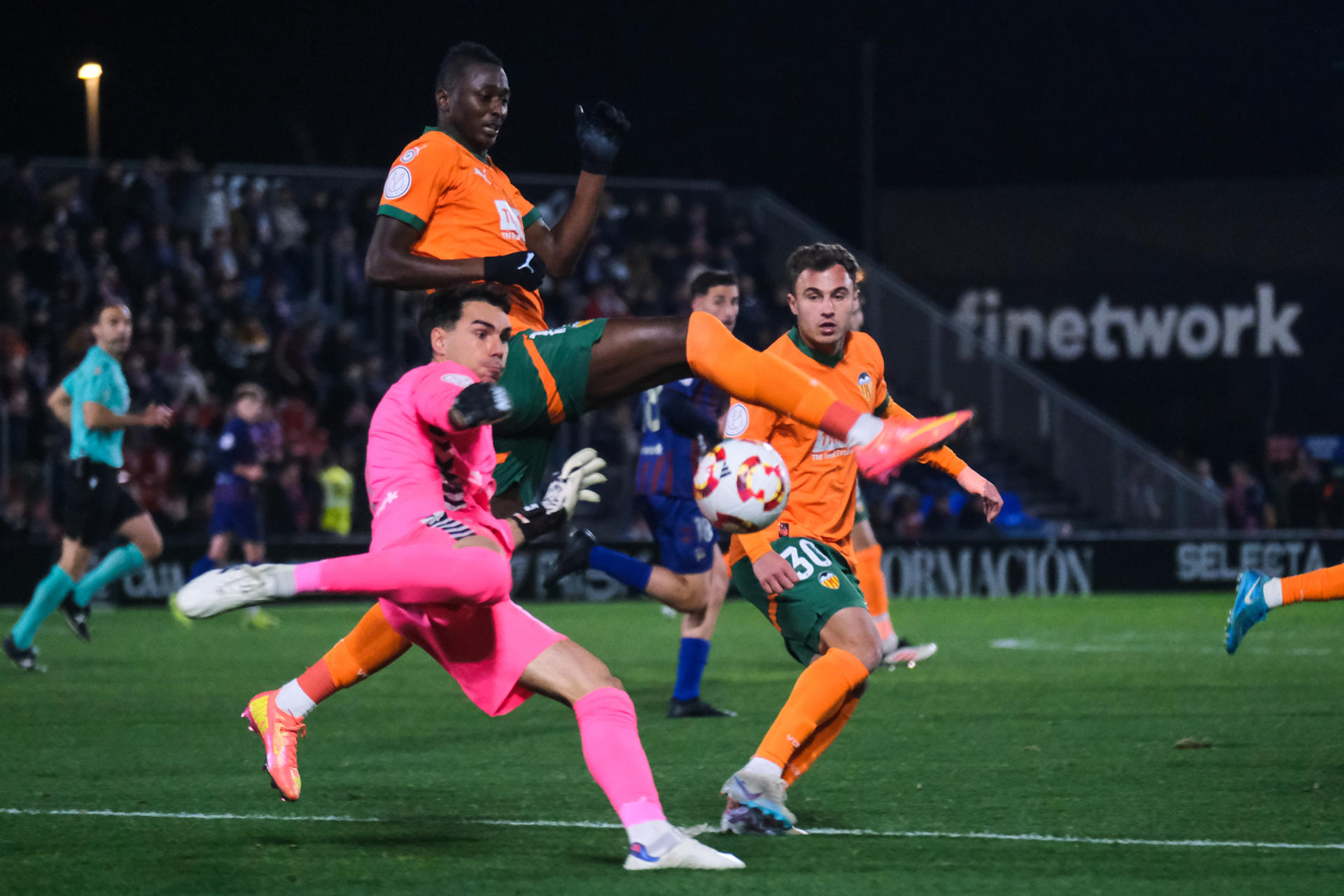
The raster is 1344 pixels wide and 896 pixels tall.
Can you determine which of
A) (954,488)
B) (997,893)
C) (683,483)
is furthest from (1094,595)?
(997,893)

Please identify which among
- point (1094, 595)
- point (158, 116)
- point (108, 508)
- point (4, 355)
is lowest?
point (1094, 595)

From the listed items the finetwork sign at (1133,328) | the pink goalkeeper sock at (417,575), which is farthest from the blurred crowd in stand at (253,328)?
the pink goalkeeper sock at (417,575)

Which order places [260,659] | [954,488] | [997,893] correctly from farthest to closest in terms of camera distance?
[954,488], [260,659], [997,893]

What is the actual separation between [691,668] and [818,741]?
3.02 metres

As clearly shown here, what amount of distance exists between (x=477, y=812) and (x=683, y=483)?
3.66 metres

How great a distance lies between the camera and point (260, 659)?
11930 millimetres

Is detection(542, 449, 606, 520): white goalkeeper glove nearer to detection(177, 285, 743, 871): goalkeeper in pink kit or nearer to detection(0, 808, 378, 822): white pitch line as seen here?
detection(177, 285, 743, 871): goalkeeper in pink kit

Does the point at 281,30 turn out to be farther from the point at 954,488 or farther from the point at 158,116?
the point at 954,488

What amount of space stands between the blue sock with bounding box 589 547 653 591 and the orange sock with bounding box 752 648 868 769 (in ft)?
11.2

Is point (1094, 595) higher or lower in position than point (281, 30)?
lower

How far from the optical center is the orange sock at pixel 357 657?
18.2 ft

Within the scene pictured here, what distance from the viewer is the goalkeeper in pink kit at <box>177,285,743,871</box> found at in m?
4.49

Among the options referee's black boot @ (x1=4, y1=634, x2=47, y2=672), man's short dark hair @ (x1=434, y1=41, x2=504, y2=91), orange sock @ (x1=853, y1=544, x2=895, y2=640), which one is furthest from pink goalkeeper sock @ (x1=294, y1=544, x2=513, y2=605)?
referee's black boot @ (x1=4, y1=634, x2=47, y2=672)

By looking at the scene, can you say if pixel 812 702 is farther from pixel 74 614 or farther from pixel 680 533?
pixel 74 614
